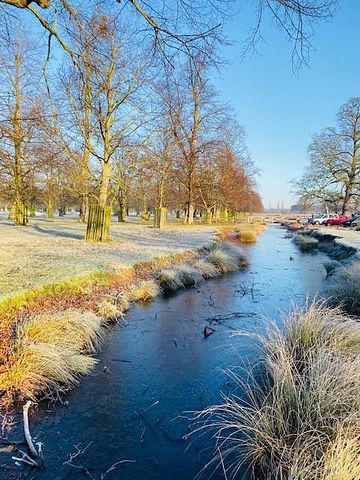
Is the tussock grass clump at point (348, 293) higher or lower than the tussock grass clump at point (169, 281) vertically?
higher

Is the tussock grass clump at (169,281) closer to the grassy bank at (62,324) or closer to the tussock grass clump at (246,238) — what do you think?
the grassy bank at (62,324)

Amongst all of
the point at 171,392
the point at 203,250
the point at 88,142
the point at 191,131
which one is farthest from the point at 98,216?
the point at 191,131

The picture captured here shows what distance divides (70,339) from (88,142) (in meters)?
11.4

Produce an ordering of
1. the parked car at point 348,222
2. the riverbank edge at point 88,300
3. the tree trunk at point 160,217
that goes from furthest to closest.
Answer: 1. the parked car at point 348,222
2. the tree trunk at point 160,217
3. the riverbank edge at point 88,300

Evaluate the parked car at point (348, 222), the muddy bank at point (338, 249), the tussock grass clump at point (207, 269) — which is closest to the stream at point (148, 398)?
the tussock grass clump at point (207, 269)

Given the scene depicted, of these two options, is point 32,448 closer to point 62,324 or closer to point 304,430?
point 304,430

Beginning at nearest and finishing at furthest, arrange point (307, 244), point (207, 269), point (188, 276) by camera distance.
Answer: point (188, 276)
point (207, 269)
point (307, 244)

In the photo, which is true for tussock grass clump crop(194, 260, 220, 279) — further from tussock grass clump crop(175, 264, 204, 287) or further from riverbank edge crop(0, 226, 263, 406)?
tussock grass clump crop(175, 264, 204, 287)

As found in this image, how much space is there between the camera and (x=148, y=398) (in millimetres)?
4047

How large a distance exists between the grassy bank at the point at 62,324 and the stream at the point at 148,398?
0.90 ft

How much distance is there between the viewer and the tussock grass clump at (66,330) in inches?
192

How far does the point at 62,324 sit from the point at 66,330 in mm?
126

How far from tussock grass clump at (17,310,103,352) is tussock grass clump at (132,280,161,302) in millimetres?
2187

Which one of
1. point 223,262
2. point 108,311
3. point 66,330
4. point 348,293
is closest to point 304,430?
point 66,330
